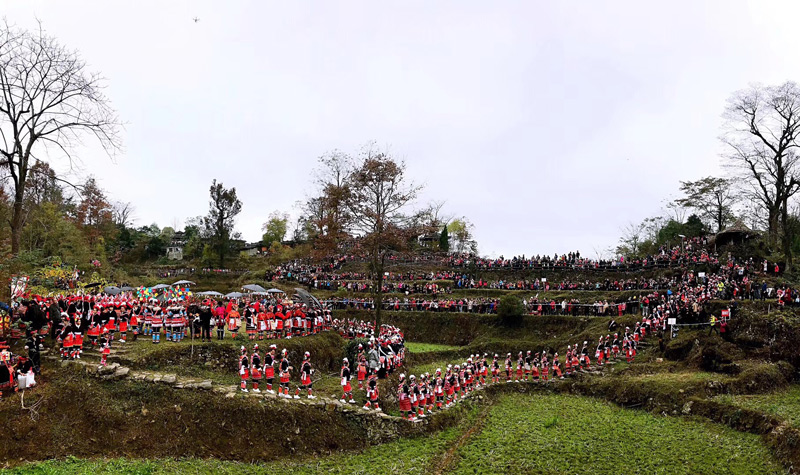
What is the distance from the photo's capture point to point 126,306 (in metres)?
21.1

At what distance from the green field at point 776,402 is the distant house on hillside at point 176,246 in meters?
81.2

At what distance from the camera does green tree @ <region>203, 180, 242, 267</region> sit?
59.1m

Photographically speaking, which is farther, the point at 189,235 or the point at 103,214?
the point at 189,235

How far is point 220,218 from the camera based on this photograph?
59188 millimetres

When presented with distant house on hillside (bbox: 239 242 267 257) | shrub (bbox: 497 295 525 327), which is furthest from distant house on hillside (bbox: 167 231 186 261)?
shrub (bbox: 497 295 525 327)

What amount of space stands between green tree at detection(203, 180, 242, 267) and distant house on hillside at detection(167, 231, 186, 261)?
2543 centimetres

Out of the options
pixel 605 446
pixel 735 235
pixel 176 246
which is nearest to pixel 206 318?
pixel 605 446

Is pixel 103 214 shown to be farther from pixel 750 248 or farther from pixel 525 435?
pixel 750 248

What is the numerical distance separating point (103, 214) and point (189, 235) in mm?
18033

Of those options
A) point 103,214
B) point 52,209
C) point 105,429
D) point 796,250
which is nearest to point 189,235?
point 103,214

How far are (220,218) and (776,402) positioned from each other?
56.3m

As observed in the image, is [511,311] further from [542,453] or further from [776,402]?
[542,453]

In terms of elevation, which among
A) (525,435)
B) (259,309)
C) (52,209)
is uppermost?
(52,209)

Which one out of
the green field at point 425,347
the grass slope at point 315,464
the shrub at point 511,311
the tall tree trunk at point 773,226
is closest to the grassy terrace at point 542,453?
the grass slope at point 315,464
